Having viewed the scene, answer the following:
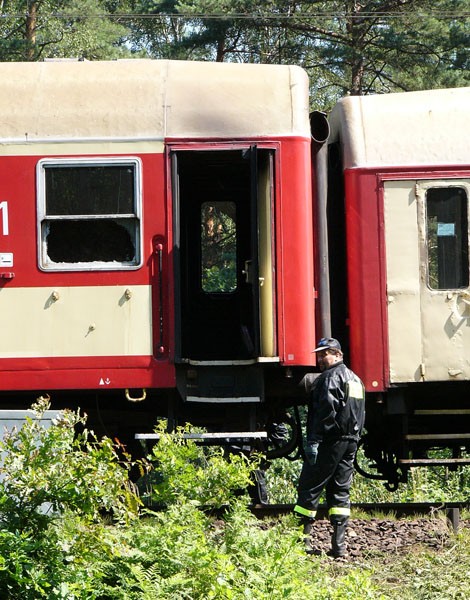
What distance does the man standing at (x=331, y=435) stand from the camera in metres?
7.95

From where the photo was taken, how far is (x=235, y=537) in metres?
6.52

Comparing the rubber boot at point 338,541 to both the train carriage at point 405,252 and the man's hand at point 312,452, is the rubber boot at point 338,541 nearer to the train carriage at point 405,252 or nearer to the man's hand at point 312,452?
the man's hand at point 312,452

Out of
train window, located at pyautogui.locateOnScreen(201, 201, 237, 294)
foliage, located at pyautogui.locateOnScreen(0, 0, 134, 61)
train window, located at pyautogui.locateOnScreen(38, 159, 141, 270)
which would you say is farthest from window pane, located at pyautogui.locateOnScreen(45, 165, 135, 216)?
Result: foliage, located at pyautogui.locateOnScreen(0, 0, 134, 61)

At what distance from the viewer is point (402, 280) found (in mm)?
8836

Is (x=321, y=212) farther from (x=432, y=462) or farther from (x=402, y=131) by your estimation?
(x=432, y=462)

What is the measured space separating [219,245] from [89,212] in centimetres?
182

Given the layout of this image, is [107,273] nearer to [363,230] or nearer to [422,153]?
[363,230]

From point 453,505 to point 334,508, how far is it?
4.99ft

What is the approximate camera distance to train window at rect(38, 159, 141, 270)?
28.2ft

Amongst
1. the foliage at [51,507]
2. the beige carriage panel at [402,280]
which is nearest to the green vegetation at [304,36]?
the beige carriage panel at [402,280]

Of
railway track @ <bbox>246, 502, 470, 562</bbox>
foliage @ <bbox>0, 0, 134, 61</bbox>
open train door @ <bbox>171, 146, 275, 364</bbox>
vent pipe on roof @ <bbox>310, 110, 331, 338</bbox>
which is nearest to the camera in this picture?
railway track @ <bbox>246, 502, 470, 562</bbox>

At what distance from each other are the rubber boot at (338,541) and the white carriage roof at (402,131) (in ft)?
9.91

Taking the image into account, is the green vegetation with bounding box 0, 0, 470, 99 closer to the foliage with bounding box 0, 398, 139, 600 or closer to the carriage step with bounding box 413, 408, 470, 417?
the carriage step with bounding box 413, 408, 470, 417

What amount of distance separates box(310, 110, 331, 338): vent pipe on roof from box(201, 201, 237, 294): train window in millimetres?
1193
